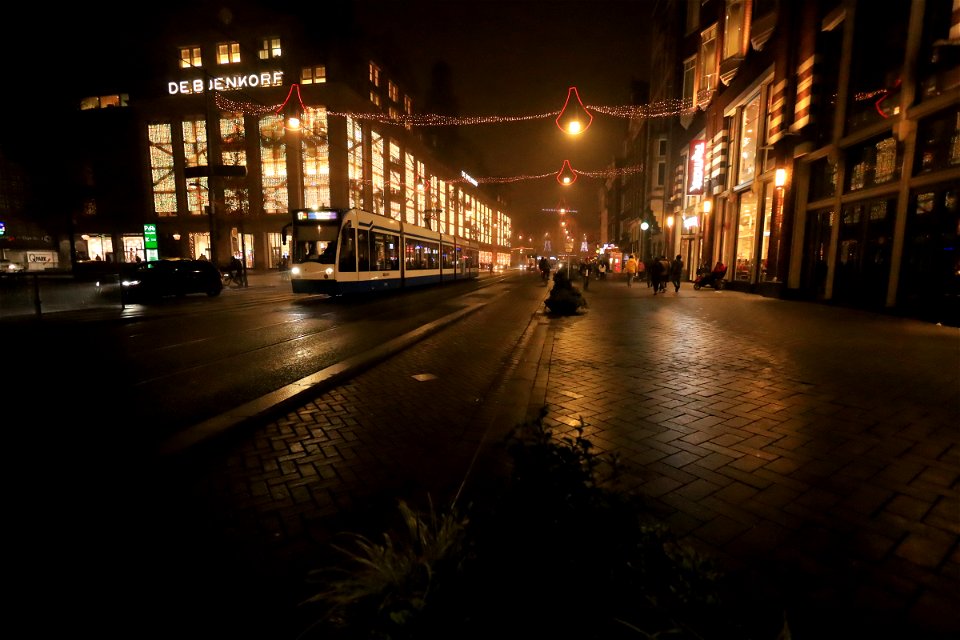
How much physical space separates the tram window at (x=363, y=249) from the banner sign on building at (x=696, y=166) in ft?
66.6

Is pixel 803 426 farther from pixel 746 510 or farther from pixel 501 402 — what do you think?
pixel 501 402

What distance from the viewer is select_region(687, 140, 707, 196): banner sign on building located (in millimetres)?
26909

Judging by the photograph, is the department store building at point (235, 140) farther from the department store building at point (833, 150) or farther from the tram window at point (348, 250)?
the department store building at point (833, 150)

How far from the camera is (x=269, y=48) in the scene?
4622 centimetres

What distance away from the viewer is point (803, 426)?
4266 mm

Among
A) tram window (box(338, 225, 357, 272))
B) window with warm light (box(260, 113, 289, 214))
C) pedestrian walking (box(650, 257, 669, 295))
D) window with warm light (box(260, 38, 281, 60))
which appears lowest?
pedestrian walking (box(650, 257, 669, 295))

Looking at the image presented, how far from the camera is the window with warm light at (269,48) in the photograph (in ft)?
151

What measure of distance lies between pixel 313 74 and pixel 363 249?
39.2m

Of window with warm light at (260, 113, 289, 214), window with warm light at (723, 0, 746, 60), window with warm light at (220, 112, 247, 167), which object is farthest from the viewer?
window with warm light at (220, 112, 247, 167)

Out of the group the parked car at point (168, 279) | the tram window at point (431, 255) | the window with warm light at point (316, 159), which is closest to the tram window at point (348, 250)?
the parked car at point (168, 279)

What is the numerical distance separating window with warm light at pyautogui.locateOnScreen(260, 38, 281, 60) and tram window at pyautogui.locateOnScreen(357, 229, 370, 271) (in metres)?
40.3

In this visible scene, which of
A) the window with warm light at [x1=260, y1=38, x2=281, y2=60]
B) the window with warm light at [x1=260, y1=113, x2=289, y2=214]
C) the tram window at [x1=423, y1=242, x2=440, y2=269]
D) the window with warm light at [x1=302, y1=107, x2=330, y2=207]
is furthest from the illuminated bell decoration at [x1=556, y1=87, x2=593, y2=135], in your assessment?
the window with warm light at [x1=260, y1=38, x2=281, y2=60]

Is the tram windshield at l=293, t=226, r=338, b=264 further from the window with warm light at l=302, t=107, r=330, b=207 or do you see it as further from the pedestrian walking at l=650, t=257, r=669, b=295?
the window with warm light at l=302, t=107, r=330, b=207

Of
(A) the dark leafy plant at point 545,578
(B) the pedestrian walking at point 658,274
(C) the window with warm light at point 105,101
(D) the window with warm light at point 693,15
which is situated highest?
(C) the window with warm light at point 105,101
